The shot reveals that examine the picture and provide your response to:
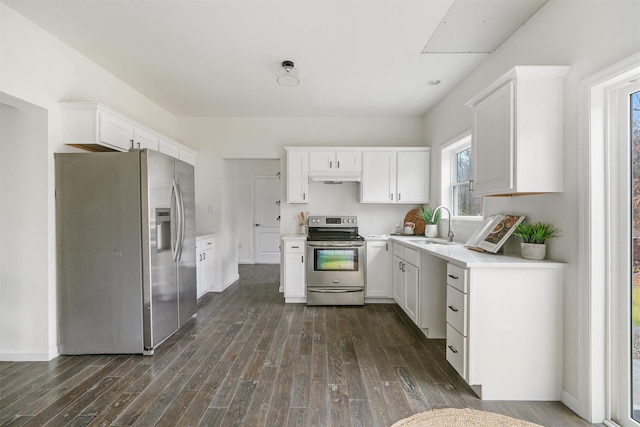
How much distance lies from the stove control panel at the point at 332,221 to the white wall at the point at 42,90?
2873mm

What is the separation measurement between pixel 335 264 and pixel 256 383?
6.38 ft

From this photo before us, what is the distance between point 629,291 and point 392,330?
1.90 m

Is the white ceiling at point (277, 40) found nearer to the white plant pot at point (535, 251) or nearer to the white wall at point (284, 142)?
the white wall at point (284, 142)

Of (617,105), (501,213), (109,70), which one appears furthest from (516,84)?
(109,70)

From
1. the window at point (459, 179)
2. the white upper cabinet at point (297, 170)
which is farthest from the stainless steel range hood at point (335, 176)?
the window at point (459, 179)

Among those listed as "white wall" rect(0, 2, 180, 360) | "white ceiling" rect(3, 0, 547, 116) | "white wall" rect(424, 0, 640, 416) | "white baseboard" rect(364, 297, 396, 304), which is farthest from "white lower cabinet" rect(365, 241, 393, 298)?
"white wall" rect(0, 2, 180, 360)

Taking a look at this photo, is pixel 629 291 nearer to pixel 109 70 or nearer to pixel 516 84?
pixel 516 84

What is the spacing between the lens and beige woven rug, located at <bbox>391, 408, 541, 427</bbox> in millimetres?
1640

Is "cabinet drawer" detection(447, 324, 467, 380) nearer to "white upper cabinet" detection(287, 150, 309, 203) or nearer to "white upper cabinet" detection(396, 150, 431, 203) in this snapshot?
"white upper cabinet" detection(396, 150, 431, 203)

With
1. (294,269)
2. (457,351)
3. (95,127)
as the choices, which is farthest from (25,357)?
(457,351)

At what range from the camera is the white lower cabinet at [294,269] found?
12.8 ft

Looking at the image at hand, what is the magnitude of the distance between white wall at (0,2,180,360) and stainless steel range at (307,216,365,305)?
2.52m

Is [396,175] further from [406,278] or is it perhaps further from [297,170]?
[406,278]

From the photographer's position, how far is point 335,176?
4.15 m
